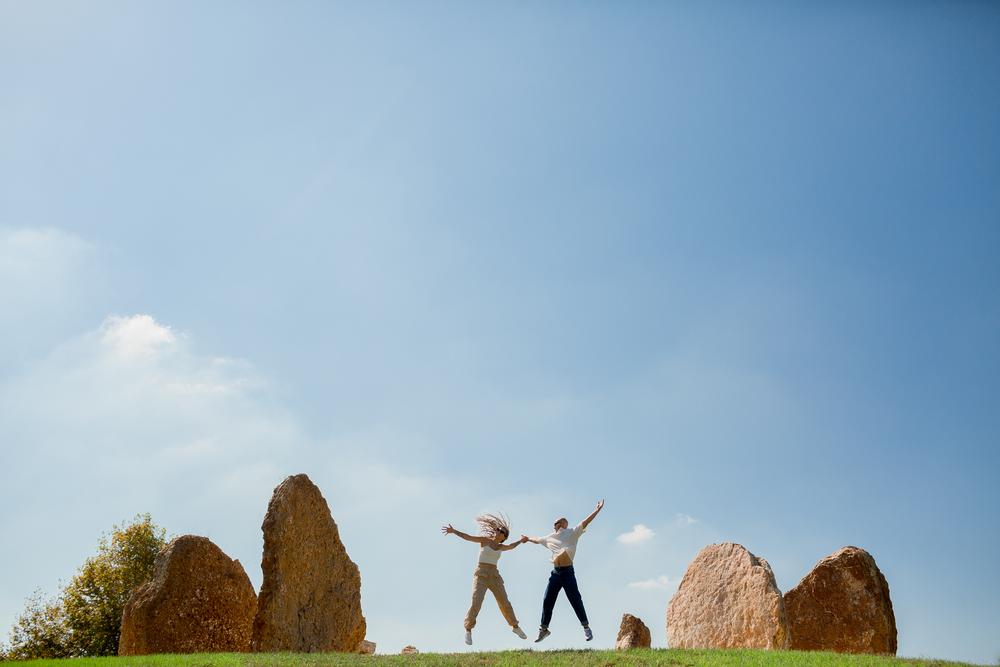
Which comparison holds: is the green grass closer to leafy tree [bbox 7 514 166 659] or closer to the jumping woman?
the jumping woman

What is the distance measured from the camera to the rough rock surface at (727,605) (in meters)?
22.6

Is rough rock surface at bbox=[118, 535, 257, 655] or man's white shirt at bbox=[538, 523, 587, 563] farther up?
man's white shirt at bbox=[538, 523, 587, 563]

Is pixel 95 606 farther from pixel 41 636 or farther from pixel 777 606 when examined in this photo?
pixel 777 606

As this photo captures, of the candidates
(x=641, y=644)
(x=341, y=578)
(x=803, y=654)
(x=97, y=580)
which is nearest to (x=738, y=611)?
(x=641, y=644)

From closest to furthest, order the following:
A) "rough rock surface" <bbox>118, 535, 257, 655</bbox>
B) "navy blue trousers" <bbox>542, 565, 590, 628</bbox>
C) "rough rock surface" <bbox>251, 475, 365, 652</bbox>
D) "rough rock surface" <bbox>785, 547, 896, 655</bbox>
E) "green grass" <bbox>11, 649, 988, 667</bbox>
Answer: "green grass" <bbox>11, 649, 988, 667</bbox> < "navy blue trousers" <bbox>542, 565, 590, 628</bbox> < "rough rock surface" <bbox>251, 475, 365, 652</bbox> < "rough rock surface" <bbox>118, 535, 257, 655</bbox> < "rough rock surface" <bbox>785, 547, 896, 655</bbox>

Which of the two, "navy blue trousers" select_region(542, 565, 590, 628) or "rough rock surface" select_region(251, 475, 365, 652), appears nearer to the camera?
"navy blue trousers" select_region(542, 565, 590, 628)

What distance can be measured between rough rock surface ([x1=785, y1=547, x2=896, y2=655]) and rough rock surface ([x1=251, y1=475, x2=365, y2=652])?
1335 cm

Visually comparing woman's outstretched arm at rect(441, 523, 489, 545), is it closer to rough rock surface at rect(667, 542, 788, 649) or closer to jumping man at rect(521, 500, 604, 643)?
jumping man at rect(521, 500, 604, 643)

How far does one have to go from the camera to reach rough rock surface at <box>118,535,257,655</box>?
24047mm

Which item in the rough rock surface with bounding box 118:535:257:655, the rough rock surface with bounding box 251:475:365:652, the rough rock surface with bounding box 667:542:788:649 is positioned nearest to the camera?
the rough rock surface with bounding box 251:475:365:652

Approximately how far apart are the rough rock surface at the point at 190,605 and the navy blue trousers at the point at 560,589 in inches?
368

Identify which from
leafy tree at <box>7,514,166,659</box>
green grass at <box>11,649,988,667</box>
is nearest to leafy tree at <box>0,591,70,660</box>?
leafy tree at <box>7,514,166,659</box>

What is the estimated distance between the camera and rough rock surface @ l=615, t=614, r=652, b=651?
22938mm

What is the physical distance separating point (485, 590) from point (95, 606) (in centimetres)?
2270
